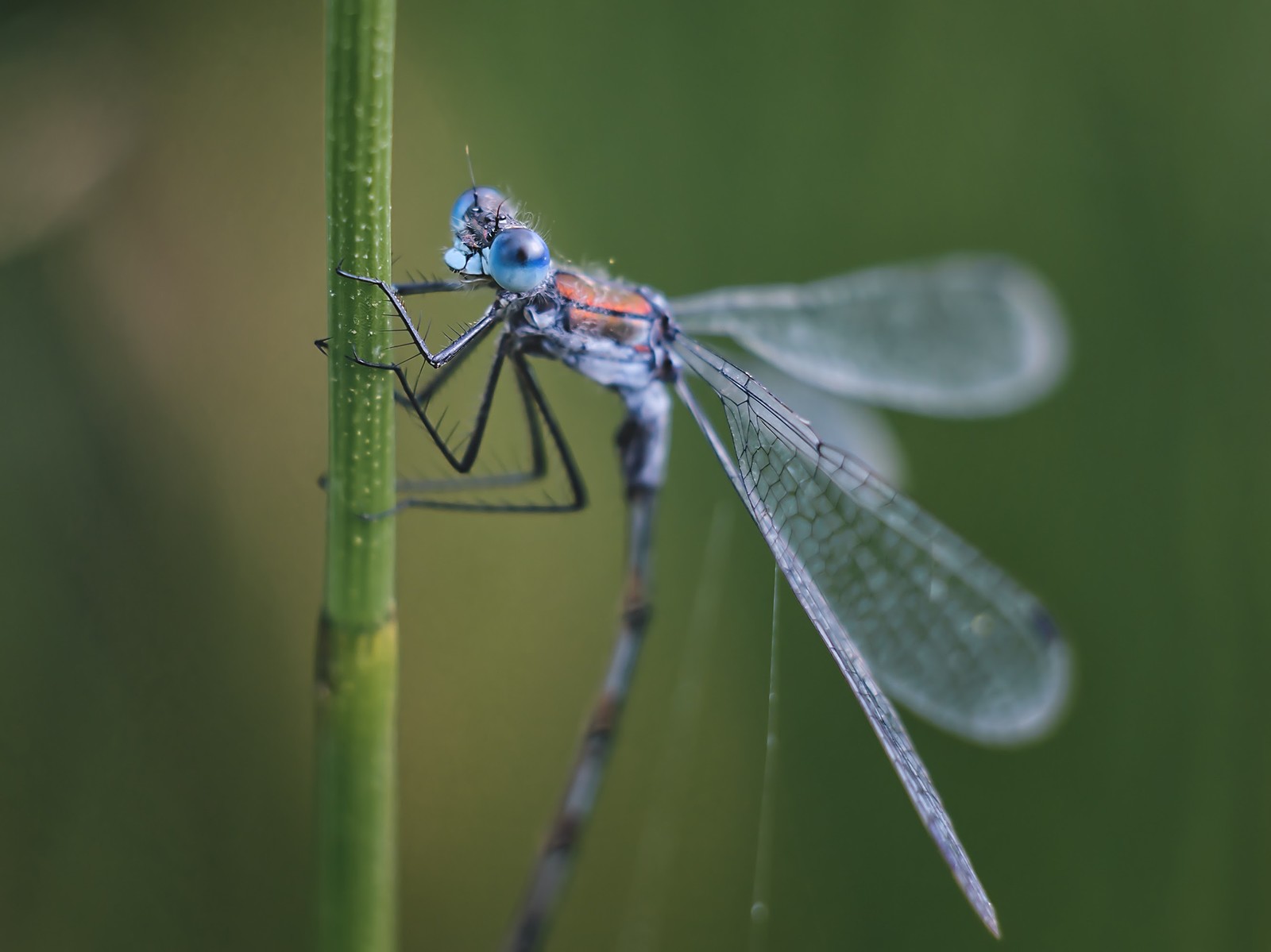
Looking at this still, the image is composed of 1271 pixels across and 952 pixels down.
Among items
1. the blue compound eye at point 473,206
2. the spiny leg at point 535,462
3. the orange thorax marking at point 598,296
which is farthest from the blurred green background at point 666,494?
the blue compound eye at point 473,206

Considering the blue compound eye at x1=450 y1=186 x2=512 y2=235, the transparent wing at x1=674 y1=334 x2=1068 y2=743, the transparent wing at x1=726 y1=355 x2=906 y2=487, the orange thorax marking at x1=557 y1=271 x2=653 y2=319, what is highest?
the blue compound eye at x1=450 y1=186 x2=512 y2=235

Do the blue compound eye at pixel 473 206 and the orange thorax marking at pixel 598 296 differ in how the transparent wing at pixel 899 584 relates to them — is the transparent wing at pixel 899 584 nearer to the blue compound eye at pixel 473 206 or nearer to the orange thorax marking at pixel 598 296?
the orange thorax marking at pixel 598 296

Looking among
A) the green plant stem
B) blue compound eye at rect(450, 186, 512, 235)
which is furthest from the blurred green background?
the green plant stem

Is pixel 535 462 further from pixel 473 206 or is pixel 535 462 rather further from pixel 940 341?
pixel 940 341

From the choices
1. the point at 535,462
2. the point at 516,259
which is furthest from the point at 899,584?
the point at 516,259

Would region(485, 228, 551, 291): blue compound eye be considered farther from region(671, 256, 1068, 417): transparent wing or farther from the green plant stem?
region(671, 256, 1068, 417): transparent wing

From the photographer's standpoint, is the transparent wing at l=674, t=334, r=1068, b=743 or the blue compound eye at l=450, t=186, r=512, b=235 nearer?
the blue compound eye at l=450, t=186, r=512, b=235
